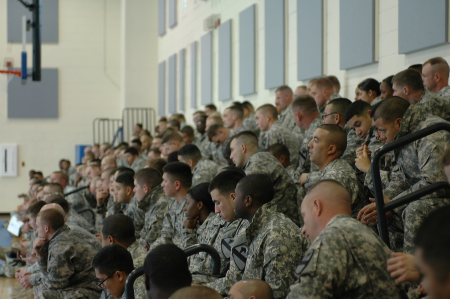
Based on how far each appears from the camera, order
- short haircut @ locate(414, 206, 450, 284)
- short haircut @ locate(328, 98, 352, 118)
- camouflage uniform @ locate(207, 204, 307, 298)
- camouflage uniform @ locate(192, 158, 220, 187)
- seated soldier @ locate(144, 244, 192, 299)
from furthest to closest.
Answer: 1. camouflage uniform @ locate(192, 158, 220, 187)
2. short haircut @ locate(328, 98, 352, 118)
3. camouflage uniform @ locate(207, 204, 307, 298)
4. seated soldier @ locate(144, 244, 192, 299)
5. short haircut @ locate(414, 206, 450, 284)


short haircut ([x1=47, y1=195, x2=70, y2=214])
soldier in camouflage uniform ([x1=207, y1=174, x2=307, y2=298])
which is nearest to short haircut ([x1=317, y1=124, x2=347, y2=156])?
soldier in camouflage uniform ([x1=207, y1=174, x2=307, y2=298])

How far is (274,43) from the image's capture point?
7930mm

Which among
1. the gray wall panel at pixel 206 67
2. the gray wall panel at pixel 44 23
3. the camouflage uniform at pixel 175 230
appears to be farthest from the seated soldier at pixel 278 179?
the gray wall panel at pixel 44 23

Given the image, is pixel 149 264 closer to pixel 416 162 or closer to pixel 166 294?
pixel 166 294

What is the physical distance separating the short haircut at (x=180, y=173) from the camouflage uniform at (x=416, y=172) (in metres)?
1.92

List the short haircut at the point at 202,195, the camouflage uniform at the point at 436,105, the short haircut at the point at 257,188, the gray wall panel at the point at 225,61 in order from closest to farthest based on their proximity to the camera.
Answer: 1. the short haircut at the point at 257,188
2. the camouflage uniform at the point at 436,105
3. the short haircut at the point at 202,195
4. the gray wall panel at the point at 225,61

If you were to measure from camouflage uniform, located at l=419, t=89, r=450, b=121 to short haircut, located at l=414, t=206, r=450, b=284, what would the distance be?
2625 millimetres

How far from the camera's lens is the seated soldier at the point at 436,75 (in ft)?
14.4

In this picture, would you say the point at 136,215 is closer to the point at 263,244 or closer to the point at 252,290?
the point at 263,244

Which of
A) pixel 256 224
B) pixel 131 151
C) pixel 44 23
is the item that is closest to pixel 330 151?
pixel 256 224

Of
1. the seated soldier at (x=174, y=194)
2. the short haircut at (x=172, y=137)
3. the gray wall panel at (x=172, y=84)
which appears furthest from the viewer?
the gray wall panel at (x=172, y=84)

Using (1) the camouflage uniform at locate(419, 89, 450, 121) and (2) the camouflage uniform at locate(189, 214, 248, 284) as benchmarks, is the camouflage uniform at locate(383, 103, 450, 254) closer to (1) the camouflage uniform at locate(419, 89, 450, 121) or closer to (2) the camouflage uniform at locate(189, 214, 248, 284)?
(1) the camouflage uniform at locate(419, 89, 450, 121)

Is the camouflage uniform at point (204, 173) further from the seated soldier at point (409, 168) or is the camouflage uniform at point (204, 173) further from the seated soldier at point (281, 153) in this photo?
the seated soldier at point (409, 168)

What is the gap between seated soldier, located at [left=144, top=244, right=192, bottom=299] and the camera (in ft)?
8.07
